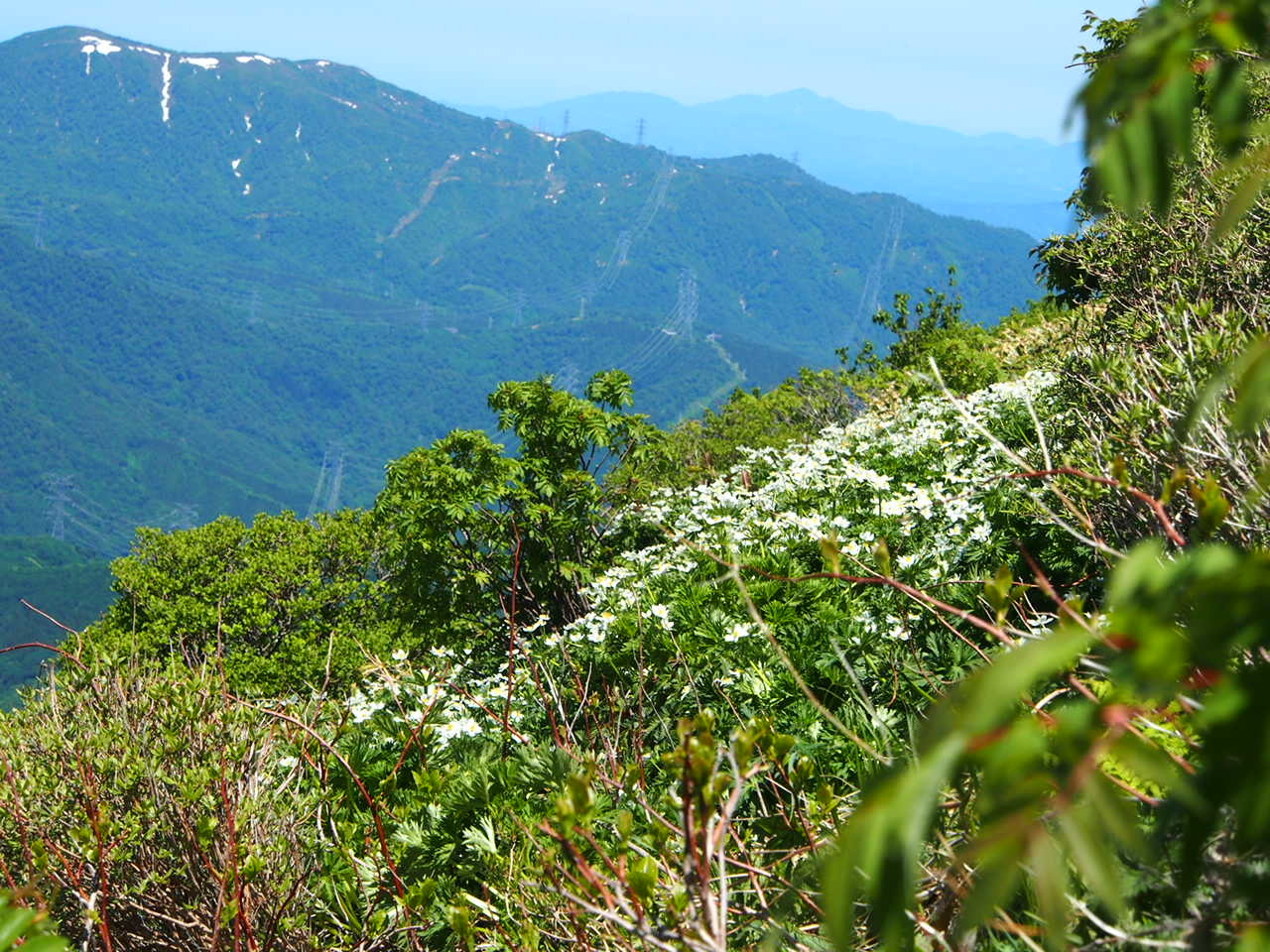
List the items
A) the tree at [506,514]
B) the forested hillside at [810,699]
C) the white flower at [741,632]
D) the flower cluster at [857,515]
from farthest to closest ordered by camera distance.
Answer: the tree at [506,514]
the flower cluster at [857,515]
the white flower at [741,632]
the forested hillside at [810,699]

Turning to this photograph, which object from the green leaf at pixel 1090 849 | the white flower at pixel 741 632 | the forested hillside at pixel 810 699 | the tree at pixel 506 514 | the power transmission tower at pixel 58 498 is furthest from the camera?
the power transmission tower at pixel 58 498

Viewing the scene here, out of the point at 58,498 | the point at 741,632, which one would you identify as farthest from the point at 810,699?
the point at 58,498

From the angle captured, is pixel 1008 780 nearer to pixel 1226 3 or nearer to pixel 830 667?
pixel 1226 3

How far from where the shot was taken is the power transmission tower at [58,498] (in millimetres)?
158875

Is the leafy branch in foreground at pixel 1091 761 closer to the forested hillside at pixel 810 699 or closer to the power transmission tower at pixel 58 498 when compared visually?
the forested hillside at pixel 810 699

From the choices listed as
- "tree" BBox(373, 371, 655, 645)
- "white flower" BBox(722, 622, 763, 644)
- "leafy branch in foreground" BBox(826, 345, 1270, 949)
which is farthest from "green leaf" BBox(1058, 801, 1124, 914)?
"tree" BBox(373, 371, 655, 645)

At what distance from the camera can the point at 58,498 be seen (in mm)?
167125

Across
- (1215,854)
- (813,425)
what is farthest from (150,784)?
(813,425)

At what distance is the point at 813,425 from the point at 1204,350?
627 inches

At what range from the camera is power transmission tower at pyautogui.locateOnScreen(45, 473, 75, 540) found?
15888cm

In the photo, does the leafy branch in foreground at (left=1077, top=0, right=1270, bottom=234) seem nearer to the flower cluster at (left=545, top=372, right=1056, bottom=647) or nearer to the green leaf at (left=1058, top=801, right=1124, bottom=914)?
the green leaf at (left=1058, top=801, right=1124, bottom=914)

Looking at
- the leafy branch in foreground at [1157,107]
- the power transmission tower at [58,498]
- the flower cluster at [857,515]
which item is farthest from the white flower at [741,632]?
the power transmission tower at [58,498]

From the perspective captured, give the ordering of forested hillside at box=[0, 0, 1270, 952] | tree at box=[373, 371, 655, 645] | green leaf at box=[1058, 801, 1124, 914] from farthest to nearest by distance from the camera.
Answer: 1. tree at box=[373, 371, 655, 645]
2. forested hillside at box=[0, 0, 1270, 952]
3. green leaf at box=[1058, 801, 1124, 914]

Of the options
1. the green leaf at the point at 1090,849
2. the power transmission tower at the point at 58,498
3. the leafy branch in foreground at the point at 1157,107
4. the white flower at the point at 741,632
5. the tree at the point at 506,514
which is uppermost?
the leafy branch in foreground at the point at 1157,107
